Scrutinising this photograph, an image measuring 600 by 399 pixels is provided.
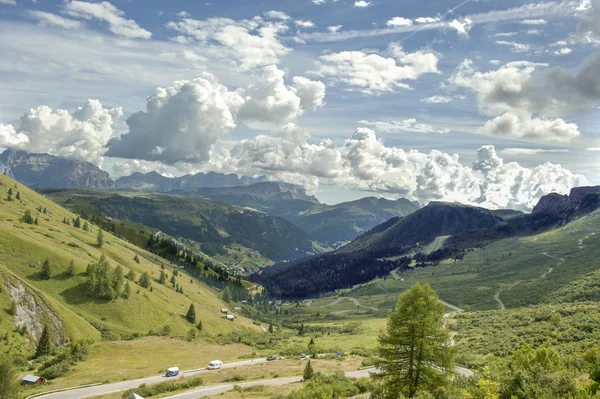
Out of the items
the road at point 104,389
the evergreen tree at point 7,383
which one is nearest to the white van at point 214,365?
the road at point 104,389

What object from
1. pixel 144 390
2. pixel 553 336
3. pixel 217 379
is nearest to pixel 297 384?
pixel 217 379

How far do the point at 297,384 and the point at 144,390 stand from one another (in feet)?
→ 75.6

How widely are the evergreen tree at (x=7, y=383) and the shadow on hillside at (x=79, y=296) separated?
78602 millimetres

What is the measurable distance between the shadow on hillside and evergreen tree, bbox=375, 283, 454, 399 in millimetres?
119637

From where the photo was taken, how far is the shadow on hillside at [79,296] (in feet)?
395

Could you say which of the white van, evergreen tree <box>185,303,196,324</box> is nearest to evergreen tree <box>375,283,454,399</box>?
the white van

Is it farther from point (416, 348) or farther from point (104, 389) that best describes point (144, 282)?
point (416, 348)

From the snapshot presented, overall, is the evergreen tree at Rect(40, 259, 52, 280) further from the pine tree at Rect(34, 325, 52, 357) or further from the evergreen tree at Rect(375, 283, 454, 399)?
the evergreen tree at Rect(375, 283, 454, 399)

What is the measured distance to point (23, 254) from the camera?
129m

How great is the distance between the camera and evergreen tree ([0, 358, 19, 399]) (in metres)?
47.9

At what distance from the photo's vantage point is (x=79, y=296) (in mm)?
123375

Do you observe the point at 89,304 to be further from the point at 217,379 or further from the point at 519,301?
the point at 519,301

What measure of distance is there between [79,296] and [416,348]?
125m

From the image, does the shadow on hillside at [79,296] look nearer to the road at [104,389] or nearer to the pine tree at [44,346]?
Result: the pine tree at [44,346]
